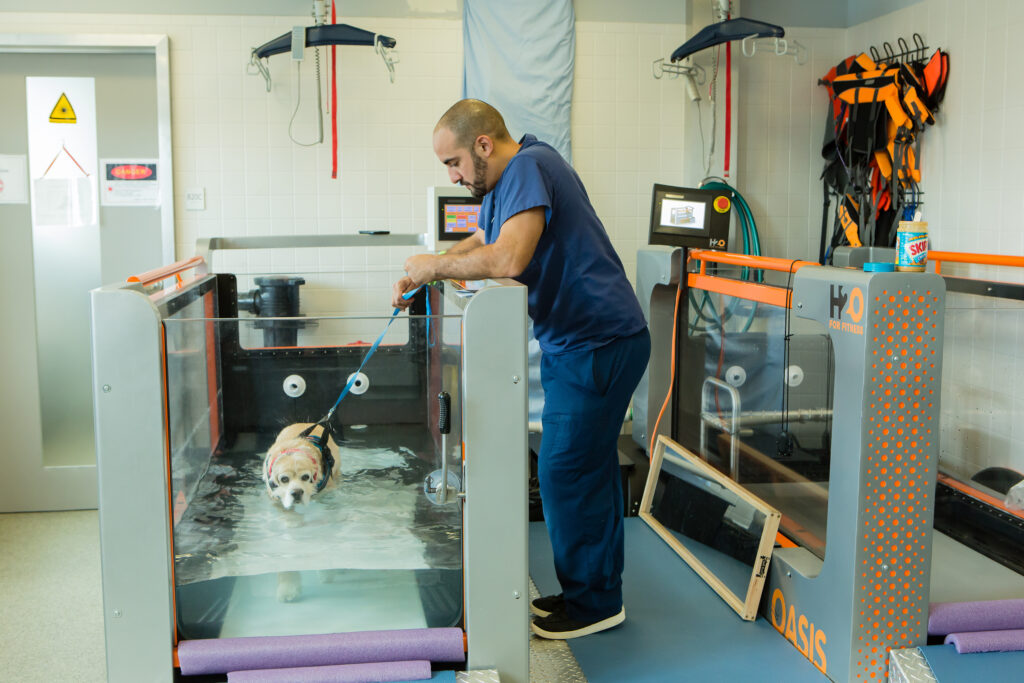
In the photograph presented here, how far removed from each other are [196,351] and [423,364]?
0.49 meters

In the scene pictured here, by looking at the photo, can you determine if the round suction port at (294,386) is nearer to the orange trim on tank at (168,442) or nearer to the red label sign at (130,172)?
the orange trim on tank at (168,442)

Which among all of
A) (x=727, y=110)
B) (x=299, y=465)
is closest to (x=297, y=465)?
(x=299, y=465)

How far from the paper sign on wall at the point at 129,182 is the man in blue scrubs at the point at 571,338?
8.67 ft

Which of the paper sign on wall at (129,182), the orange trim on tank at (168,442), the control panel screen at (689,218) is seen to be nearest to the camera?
the orange trim on tank at (168,442)

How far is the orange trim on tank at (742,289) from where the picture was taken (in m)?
2.83

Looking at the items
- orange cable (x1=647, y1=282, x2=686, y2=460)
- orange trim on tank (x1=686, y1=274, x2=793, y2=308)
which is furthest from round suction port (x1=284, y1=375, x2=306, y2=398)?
orange cable (x1=647, y1=282, x2=686, y2=460)

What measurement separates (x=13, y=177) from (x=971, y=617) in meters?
4.60

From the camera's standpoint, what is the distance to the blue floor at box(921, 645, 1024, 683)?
2.23m

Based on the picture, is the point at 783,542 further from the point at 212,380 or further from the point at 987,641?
the point at 212,380

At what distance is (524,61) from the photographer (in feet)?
15.6

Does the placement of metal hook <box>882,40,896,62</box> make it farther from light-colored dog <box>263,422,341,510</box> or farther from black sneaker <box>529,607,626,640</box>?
light-colored dog <box>263,422,341,510</box>

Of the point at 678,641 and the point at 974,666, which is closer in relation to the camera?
the point at 974,666

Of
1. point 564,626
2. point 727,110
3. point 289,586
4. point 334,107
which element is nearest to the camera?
point 289,586

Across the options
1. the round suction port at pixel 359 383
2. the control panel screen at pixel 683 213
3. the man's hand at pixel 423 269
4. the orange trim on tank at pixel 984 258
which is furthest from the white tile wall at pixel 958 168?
the round suction port at pixel 359 383
